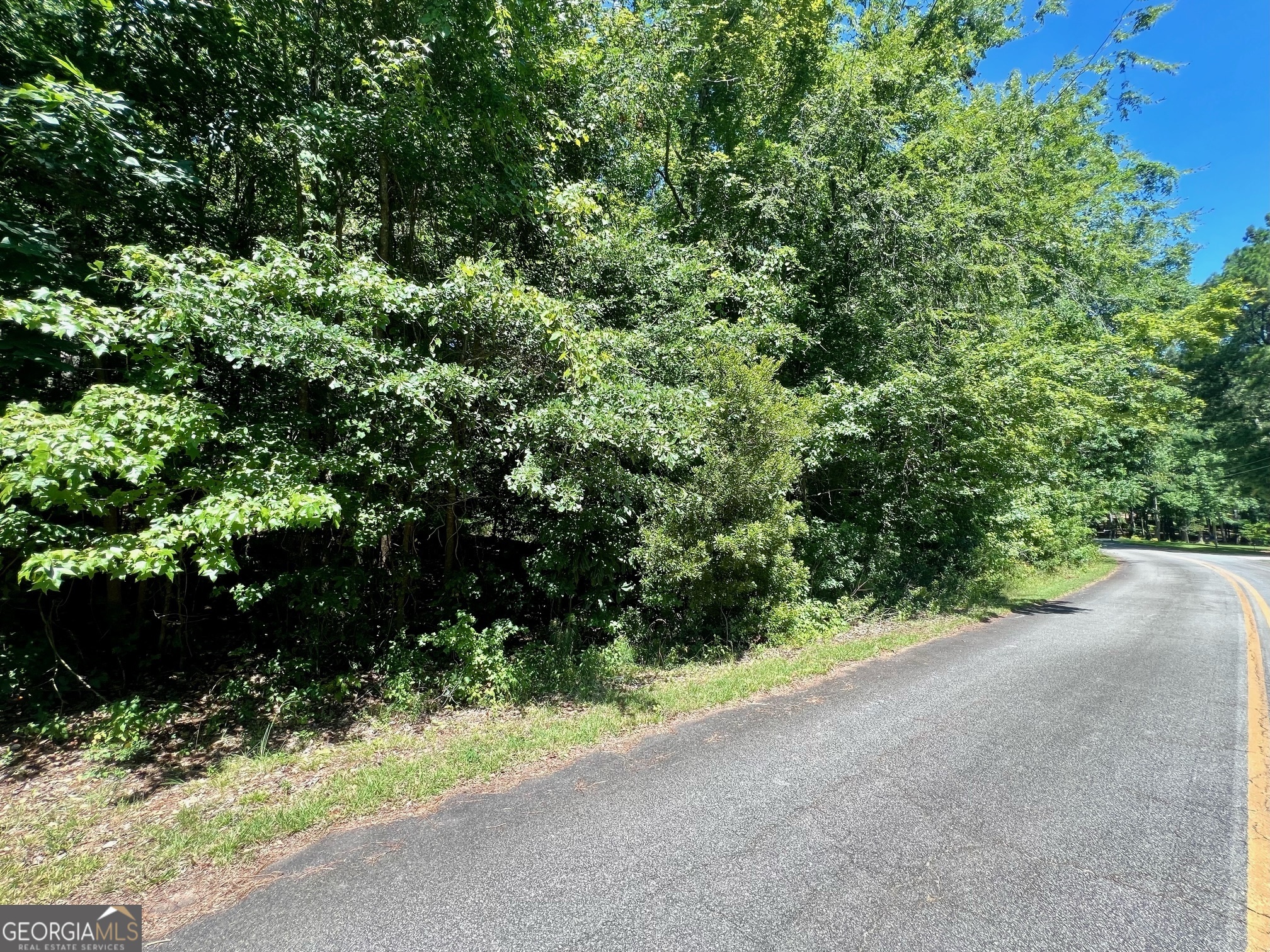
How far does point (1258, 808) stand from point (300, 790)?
6.35m

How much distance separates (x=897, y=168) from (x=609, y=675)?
10941 mm

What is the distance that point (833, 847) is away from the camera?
304 cm

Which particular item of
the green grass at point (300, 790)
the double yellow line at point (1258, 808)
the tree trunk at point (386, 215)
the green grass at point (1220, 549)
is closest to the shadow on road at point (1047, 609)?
→ the double yellow line at point (1258, 808)

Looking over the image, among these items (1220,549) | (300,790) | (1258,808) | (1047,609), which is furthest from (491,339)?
(1220,549)

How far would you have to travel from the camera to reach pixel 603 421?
18.3ft

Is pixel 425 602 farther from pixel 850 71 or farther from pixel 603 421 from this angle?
pixel 850 71

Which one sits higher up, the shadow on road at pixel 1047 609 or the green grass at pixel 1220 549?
the shadow on road at pixel 1047 609

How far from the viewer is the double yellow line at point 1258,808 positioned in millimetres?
2549

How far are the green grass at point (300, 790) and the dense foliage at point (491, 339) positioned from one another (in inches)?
45.4

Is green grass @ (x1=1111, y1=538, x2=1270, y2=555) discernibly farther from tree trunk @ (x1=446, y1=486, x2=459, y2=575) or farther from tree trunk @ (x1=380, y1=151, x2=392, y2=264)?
tree trunk @ (x1=380, y1=151, x2=392, y2=264)

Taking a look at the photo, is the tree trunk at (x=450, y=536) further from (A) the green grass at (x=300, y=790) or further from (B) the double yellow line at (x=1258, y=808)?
(B) the double yellow line at (x=1258, y=808)

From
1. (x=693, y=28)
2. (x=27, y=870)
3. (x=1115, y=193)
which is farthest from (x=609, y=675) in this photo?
(x=1115, y=193)

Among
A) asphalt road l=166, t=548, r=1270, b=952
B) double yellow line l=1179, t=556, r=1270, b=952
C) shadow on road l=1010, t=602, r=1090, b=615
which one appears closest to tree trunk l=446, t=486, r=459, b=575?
asphalt road l=166, t=548, r=1270, b=952

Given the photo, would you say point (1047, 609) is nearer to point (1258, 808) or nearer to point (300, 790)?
point (1258, 808)
